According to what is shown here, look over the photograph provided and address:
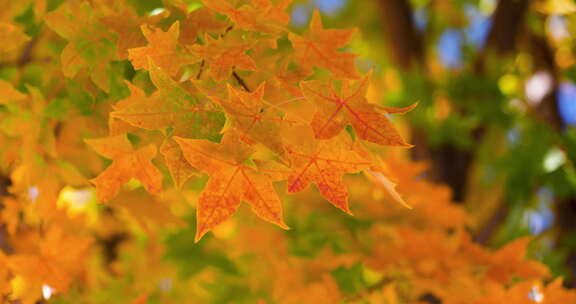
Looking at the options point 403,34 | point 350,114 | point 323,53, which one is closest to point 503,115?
point 403,34

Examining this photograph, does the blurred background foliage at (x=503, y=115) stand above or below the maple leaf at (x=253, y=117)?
below

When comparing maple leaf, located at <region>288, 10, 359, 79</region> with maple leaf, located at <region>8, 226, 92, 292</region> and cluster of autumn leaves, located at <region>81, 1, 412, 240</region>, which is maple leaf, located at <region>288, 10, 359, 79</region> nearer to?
cluster of autumn leaves, located at <region>81, 1, 412, 240</region>

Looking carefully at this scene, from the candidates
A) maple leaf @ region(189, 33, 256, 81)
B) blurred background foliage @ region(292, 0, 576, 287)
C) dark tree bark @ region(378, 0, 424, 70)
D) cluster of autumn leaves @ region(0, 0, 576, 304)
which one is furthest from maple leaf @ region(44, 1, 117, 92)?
dark tree bark @ region(378, 0, 424, 70)

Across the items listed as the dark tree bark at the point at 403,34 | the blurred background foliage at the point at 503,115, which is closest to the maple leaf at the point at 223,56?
the blurred background foliage at the point at 503,115

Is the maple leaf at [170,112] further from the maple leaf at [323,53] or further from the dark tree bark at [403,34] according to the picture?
the dark tree bark at [403,34]

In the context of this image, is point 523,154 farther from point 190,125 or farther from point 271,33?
point 190,125

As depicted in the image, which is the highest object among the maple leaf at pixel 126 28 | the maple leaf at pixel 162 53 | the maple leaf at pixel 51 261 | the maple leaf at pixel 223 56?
the maple leaf at pixel 223 56
